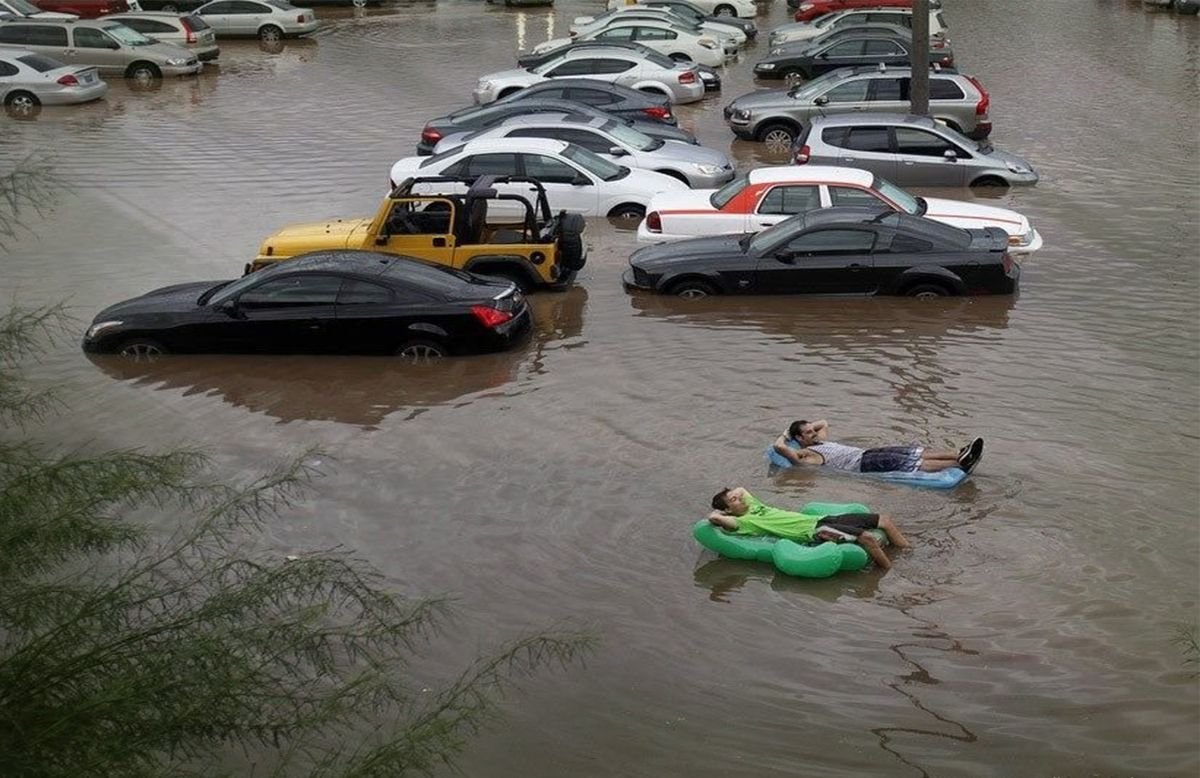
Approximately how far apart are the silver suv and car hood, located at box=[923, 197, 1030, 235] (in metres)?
7.00

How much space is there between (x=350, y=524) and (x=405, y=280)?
15.1 ft

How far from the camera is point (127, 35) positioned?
1441 inches

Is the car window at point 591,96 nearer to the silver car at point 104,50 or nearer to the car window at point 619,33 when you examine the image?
the car window at point 619,33

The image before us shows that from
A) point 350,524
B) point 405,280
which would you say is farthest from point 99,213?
point 350,524

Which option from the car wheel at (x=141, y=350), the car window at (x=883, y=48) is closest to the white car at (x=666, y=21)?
the car window at (x=883, y=48)

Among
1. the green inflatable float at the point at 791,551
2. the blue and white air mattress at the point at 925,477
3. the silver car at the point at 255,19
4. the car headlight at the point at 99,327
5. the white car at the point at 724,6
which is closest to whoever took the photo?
the green inflatable float at the point at 791,551

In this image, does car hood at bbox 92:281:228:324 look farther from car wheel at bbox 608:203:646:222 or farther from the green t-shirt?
the green t-shirt

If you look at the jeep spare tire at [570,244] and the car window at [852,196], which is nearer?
the jeep spare tire at [570,244]

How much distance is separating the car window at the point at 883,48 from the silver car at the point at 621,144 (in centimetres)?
952

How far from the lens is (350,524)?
13656 millimetres

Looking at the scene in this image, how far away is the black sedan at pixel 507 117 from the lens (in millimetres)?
26094

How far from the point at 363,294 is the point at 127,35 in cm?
2168

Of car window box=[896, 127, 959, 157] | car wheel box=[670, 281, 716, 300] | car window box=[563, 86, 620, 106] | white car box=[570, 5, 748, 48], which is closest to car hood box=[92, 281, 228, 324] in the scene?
car wheel box=[670, 281, 716, 300]

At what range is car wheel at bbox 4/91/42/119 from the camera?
1270 inches
